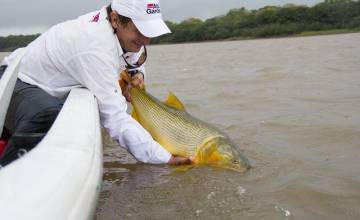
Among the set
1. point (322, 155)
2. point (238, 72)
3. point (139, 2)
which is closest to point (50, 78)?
point (139, 2)

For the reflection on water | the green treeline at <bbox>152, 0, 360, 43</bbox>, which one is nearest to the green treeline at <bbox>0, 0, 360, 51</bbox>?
the green treeline at <bbox>152, 0, 360, 43</bbox>

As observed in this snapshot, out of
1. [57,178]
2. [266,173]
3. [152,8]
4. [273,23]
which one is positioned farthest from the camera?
[273,23]

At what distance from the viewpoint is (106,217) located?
314cm

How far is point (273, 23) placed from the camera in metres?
53.8

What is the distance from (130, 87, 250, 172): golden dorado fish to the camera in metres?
3.79

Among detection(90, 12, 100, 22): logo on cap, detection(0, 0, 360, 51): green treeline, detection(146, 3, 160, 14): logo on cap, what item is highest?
detection(146, 3, 160, 14): logo on cap

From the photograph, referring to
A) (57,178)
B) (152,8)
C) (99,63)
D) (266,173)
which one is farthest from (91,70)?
(57,178)

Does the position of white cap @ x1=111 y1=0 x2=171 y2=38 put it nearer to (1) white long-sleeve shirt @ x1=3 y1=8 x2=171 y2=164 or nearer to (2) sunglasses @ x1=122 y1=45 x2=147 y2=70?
(1) white long-sleeve shirt @ x1=3 y1=8 x2=171 y2=164

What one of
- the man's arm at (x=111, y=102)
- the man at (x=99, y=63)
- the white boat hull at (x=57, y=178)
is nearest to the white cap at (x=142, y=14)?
the man at (x=99, y=63)

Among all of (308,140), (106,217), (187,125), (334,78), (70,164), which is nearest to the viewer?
(70,164)

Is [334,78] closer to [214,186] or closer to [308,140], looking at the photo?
[308,140]

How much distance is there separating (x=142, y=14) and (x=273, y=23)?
170ft

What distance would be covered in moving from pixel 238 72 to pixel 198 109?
18.4ft

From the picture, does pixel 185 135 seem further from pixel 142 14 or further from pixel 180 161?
pixel 142 14
